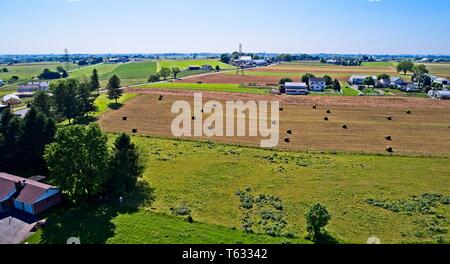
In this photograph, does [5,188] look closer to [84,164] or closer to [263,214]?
[84,164]

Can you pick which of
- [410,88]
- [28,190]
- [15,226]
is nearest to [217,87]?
[410,88]

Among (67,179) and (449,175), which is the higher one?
(67,179)

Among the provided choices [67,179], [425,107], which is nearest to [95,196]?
[67,179]

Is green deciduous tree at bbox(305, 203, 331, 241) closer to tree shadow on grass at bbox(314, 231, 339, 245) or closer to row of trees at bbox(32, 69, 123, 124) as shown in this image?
tree shadow on grass at bbox(314, 231, 339, 245)

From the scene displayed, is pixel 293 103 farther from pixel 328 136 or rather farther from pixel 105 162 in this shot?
pixel 105 162

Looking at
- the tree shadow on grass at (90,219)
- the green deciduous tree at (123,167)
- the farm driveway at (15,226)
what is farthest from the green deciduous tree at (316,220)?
the farm driveway at (15,226)

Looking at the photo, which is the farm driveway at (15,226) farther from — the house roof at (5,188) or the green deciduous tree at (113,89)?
the green deciduous tree at (113,89)
